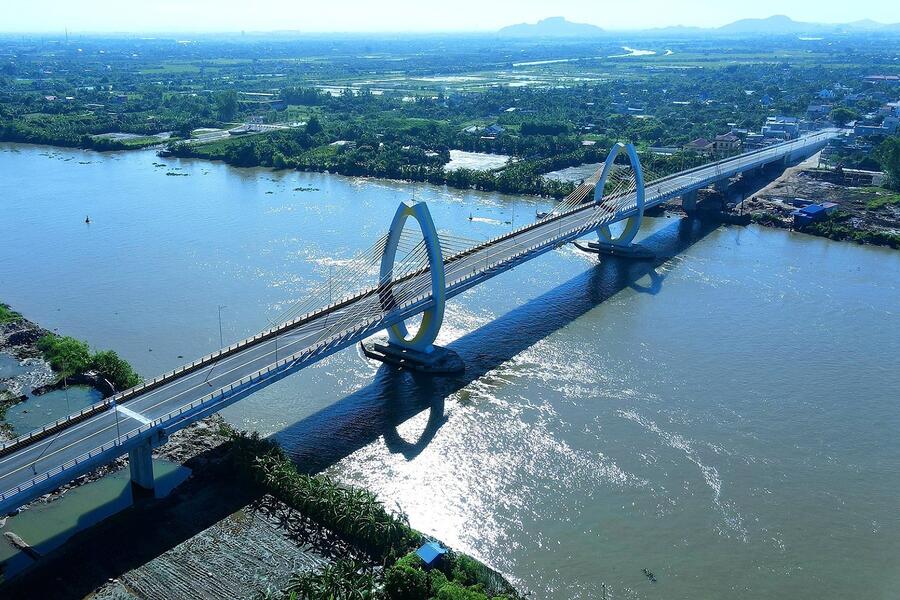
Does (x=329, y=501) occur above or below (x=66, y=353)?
below

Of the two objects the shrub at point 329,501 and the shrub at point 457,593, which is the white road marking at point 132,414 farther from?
the shrub at point 457,593

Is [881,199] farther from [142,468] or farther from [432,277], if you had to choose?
[142,468]

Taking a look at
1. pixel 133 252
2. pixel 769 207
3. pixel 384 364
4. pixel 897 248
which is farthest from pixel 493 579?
pixel 769 207

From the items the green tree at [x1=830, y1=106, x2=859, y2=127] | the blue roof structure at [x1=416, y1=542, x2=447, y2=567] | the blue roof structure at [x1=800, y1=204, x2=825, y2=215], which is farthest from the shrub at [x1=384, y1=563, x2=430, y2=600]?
the green tree at [x1=830, y1=106, x2=859, y2=127]

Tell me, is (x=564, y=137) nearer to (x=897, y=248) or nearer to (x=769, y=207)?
(x=769, y=207)

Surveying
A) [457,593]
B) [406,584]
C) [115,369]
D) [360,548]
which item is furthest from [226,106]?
[457,593]

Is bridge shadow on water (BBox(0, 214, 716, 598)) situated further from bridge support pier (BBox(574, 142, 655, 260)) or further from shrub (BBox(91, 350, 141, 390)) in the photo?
shrub (BBox(91, 350, 141, 390))

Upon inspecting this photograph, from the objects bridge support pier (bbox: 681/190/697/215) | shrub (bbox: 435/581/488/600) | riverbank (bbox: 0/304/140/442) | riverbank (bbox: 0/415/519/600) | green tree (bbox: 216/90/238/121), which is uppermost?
green tree (bbox: 216/90/238/121)
